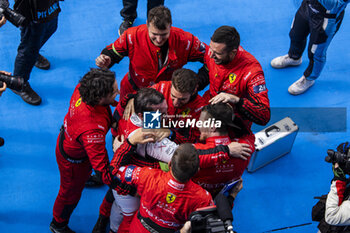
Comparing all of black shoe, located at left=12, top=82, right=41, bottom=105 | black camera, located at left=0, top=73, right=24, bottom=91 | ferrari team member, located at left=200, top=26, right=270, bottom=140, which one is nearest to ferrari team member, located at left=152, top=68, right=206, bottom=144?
ferrari team member, located at left=200, top=26, right=270, bottom=140

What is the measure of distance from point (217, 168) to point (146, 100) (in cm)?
83

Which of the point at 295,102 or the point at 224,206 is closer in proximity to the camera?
the point at 224,206

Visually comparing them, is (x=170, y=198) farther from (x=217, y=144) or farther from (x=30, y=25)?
(x=30, y=25)

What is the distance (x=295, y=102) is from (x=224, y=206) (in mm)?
2958

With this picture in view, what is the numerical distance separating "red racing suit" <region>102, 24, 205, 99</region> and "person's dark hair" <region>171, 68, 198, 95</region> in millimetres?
608

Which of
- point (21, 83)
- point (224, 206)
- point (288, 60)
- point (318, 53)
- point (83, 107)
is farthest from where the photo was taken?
point (288, 60)

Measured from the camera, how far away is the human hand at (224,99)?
10.3 ft

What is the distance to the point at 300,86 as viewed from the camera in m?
4.99

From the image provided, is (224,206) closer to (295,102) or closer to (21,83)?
(21,83)

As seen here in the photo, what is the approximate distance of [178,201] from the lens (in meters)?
2.58

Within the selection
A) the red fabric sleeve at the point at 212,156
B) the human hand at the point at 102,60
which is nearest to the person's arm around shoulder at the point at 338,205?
the red fabric sleeve at the point at 212,156

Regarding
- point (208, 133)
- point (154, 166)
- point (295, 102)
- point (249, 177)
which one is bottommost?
point (249, 177)

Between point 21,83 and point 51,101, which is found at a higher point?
point 21,83

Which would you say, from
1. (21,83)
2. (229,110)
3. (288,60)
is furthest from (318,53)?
(21,83)
